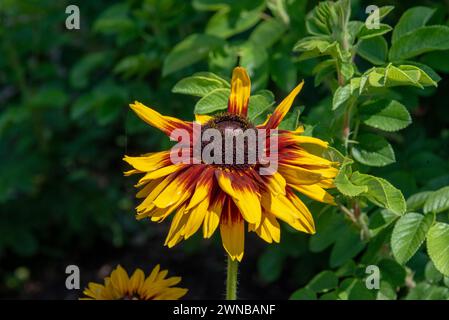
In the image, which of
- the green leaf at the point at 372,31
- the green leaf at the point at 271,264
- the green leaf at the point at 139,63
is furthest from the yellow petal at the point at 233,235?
the green leaf at the point at 271,264

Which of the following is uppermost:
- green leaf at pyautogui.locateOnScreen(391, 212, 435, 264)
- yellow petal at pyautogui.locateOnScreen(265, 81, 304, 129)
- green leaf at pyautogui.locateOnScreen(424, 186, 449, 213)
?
Result: yellow petal at pyautogui.locateOnScreen(265, 81, 304, 129)

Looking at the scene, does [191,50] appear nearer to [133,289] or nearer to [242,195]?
[133,289]

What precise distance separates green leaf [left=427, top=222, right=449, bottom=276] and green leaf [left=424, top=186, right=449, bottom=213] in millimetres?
51

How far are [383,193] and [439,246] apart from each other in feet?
0.71

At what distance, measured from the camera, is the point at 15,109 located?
128 inches

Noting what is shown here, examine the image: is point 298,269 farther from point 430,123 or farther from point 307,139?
point 307,139

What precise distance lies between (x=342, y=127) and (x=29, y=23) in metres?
1.87

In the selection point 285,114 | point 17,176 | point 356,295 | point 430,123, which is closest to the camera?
point 285,114

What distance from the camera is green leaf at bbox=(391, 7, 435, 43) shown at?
2021 mm

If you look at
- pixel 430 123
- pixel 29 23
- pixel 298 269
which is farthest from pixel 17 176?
pixel 430 123

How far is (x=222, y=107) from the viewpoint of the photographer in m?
1.86
